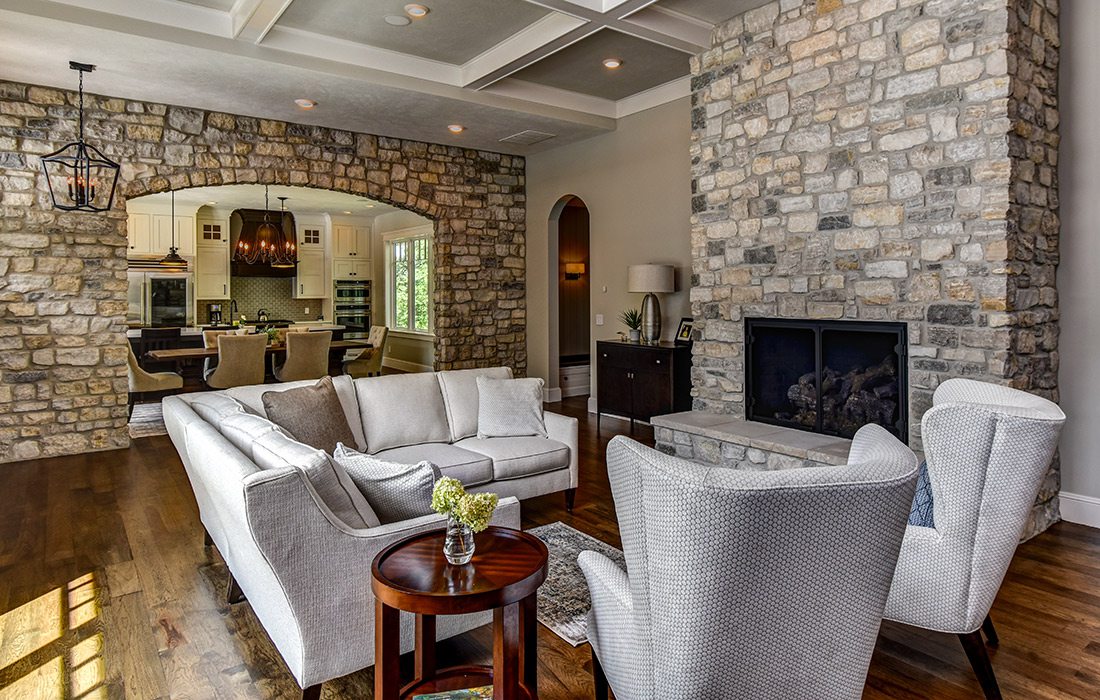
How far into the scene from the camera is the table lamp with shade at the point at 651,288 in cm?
613

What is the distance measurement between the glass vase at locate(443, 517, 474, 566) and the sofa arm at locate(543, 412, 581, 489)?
2205 millimetres

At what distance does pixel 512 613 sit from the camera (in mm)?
1863

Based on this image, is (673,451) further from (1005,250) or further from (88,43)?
(88,43)

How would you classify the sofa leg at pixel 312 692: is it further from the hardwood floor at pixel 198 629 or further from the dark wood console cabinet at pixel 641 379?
the dark wood console cabinet at pixel 641 379

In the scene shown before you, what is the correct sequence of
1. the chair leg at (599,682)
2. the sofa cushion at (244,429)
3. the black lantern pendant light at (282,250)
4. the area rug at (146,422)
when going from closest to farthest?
1. the chair leg at (599,682)
2. the sofa cushion at (244,429)
3. the area rug at (146,422)
4. the black lantern pendant light at (282,250)

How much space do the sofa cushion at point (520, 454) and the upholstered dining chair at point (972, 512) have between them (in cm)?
206

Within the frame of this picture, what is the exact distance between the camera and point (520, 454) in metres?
3.87

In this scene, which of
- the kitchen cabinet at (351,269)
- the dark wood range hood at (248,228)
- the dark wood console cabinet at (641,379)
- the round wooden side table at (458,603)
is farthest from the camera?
the kitchen cabinet at (351,269)

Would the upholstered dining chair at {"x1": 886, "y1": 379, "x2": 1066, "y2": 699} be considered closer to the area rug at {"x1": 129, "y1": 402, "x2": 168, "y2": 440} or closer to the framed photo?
the framed photo

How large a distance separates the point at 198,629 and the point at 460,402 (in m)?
1.95

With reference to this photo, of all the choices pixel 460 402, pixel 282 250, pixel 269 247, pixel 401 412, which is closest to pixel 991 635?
pixel 460 402

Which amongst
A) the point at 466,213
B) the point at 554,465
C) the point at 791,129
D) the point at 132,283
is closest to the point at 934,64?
the point at 791,129

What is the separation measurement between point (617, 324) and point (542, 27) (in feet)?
10.2

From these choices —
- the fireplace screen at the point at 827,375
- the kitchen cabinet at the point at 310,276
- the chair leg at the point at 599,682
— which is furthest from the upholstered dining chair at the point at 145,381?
the chair leg at the point at 599,682
